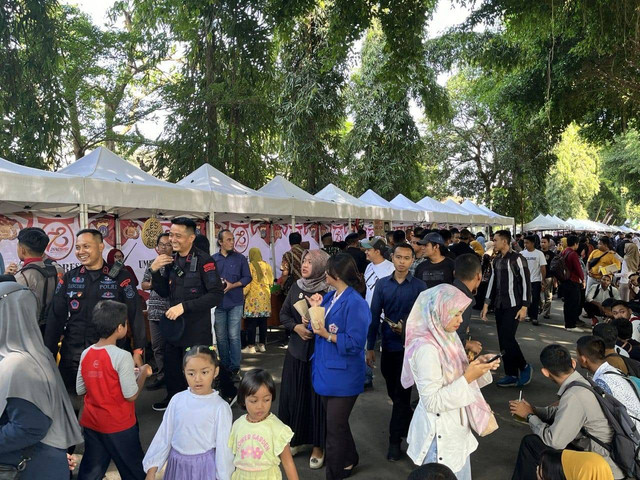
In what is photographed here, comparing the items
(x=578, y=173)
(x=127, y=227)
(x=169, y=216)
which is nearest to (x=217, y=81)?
(x=169, y=216)

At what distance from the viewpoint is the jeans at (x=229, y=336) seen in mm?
6184

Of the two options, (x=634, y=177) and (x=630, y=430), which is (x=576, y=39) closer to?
(x=630, y=430)

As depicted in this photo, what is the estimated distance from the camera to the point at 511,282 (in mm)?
5957

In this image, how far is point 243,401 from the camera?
2.64 m

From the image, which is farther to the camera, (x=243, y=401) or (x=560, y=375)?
(x=560, y=375)

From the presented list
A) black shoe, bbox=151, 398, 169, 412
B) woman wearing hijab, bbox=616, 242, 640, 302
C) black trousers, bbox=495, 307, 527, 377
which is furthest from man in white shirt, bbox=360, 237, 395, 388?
woman wearing hijab, bbox=616, 242, 640, 302

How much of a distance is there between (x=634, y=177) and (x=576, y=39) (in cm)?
3003

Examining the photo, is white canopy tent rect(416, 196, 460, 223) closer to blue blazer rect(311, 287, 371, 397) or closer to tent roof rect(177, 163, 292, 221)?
tent roof rect(177, 163, 292, 221)

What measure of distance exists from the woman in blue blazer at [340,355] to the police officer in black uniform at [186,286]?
1.09 m

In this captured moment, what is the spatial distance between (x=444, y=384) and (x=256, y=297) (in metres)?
5.08

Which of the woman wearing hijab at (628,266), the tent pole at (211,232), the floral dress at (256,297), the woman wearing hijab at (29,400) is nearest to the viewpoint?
the woman wearing hijab at (29,400)

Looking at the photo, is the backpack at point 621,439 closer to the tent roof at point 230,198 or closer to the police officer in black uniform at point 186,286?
the police officer in black uniform at point 186,286

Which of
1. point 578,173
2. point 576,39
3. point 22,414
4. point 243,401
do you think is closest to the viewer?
point 22,414

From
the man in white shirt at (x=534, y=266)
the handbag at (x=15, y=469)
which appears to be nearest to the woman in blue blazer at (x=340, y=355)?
the handbag at (x=15, y=469)
